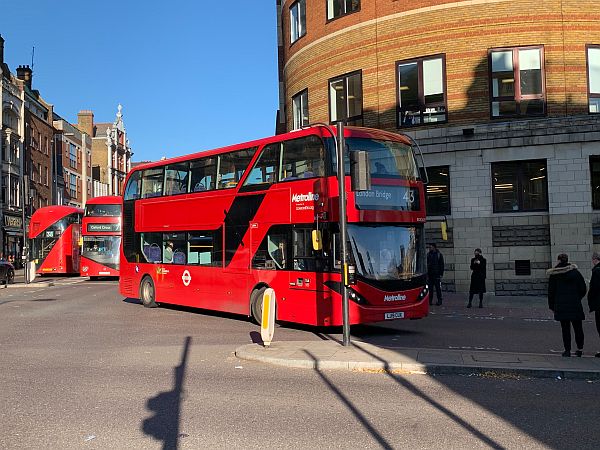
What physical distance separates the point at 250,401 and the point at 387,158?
6864 mm

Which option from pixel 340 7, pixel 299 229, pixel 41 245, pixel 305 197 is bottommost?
pixel 41 245

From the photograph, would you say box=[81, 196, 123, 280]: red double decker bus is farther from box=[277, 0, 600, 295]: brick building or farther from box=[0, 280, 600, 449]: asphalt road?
box=[0, 280, 600, 449]: asphalt road

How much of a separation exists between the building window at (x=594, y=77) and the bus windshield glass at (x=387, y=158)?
402 inches

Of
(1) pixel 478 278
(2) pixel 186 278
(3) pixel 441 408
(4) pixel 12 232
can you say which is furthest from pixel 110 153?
(3) pixel 441 408

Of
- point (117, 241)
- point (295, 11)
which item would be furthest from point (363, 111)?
point (117, 241)

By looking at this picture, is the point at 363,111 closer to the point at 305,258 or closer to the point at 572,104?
the point at 572,104

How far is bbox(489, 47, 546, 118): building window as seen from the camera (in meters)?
20.2

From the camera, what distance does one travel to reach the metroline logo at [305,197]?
12.4m

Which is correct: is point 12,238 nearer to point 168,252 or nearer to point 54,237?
point 54,237

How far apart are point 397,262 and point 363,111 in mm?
11133

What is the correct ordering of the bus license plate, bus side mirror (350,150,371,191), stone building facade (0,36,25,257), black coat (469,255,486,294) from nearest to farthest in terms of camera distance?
bus side mirror (350,150,371,191) < the bus license plate < black coat (469,255,486,294) < stone building facade (0,36,25,257)

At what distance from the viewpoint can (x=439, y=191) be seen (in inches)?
838

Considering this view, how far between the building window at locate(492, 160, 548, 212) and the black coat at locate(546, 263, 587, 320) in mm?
11095

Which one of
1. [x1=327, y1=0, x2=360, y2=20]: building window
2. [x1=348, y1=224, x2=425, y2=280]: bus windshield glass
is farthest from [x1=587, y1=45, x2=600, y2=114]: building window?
[x1=348, y1=224, x2=425, y2=280]: bus windshield glass
